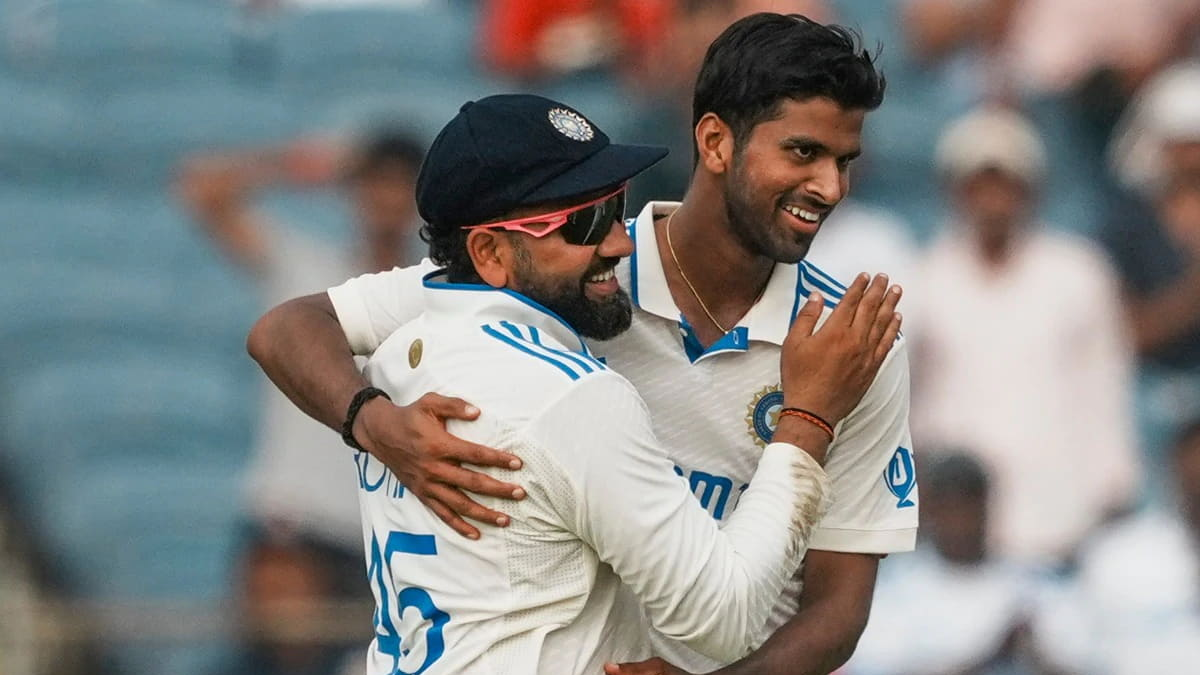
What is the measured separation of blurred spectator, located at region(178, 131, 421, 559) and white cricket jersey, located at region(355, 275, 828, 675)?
3814 millimetres

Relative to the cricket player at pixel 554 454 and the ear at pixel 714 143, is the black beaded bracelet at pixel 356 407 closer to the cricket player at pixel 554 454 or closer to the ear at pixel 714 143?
the cricket player at pixel 554 454

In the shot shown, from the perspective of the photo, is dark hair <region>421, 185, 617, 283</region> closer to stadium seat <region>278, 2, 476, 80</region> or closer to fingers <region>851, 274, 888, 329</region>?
fingers <region>851, 274, 888, 329</region>

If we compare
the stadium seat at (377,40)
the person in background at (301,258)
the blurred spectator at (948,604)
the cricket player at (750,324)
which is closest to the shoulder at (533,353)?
the cricket player at (750,324)

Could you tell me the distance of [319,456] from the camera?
267 inches

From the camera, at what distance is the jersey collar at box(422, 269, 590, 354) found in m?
2.85

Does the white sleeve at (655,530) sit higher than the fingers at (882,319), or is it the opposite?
the fingers at (882,319)

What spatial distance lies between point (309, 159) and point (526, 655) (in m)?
5.06

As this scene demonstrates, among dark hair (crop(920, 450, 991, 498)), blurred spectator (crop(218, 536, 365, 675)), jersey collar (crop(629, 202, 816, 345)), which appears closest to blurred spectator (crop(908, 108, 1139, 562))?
dark hair (crop(920, 450, 991, 498))

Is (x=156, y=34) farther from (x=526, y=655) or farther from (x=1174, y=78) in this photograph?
(x=526, y=655)

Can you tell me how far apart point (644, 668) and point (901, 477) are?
2.25 ft

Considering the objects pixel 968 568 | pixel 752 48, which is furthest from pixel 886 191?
pixel 752 48

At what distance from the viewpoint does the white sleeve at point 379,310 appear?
10.9 ft

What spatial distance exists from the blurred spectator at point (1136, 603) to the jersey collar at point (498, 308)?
3.91 m

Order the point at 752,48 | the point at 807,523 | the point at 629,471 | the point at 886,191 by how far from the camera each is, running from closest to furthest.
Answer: the point at 629,471 < the point at 807,523 < the point at 752,48 < the point at 886,191
